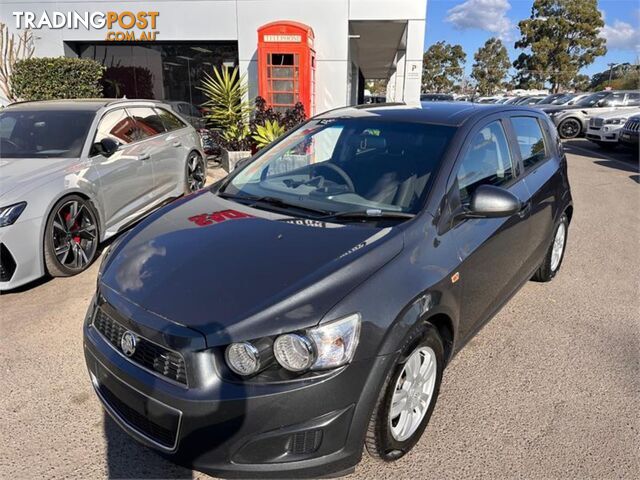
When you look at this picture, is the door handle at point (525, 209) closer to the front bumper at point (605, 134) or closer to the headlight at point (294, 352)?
the headlight at point (294, 352)

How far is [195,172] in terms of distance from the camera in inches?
287

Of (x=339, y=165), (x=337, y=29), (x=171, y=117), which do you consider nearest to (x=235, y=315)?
(x=339, y=165)

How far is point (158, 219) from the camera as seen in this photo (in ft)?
9.64

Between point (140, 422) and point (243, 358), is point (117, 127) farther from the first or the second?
point (243, 358)

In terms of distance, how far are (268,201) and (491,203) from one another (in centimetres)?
131

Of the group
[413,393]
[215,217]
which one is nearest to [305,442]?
[413,393]

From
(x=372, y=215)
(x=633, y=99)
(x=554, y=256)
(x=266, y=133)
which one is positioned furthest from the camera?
(x=633, y=99)

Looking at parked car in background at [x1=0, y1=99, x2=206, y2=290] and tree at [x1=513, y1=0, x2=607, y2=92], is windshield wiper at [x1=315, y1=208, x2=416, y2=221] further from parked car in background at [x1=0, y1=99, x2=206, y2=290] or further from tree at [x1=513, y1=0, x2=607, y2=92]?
tree at [x1=513, y1=0, x2=607, y2=92]

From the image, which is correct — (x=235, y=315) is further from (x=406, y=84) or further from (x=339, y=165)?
(x=406, y=84)

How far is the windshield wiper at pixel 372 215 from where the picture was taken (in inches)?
101

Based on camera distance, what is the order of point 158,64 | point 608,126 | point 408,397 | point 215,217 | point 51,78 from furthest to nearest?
point 608,126
point 158,64
point 51,78
point 215,217
point 408,397

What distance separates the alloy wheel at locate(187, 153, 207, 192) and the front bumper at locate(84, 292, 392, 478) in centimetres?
538

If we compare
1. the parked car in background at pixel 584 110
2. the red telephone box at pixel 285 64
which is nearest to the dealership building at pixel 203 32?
the red telephone box at pixel 285 64

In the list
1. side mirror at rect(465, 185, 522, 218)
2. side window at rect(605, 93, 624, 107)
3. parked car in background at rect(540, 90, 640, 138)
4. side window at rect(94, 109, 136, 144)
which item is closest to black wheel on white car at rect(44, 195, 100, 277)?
side window at rect(94, 109, 136, 144)
